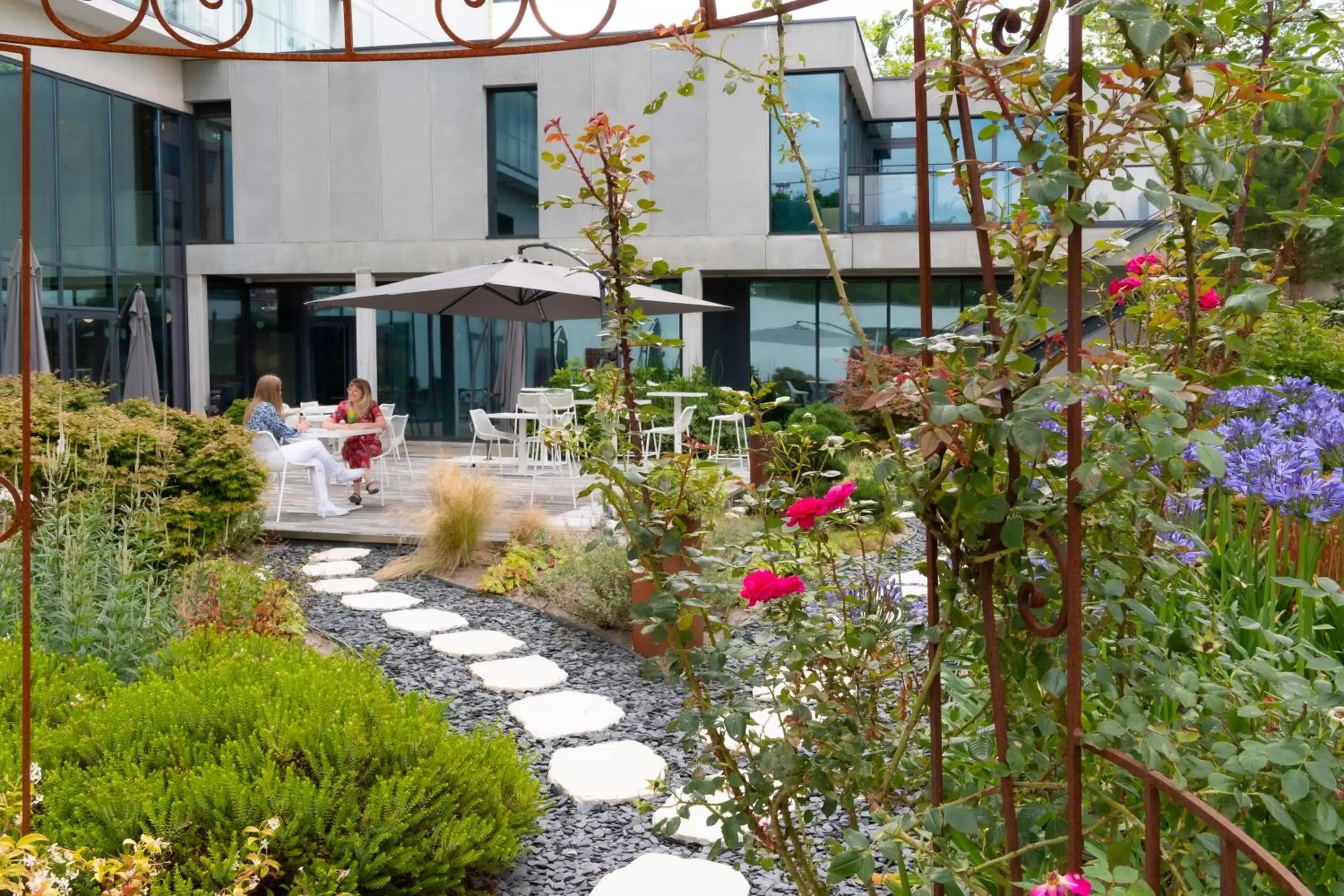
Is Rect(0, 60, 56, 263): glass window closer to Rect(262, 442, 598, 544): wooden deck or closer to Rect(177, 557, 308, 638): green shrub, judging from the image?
Rect(262, 442, 598, 544): wooden deck

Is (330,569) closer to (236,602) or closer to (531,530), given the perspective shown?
(531,530)

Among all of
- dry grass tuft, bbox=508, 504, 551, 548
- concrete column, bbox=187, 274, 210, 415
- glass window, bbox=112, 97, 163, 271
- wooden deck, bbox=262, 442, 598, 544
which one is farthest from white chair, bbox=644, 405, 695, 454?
glass window, bbox=112, 97, 163, 271

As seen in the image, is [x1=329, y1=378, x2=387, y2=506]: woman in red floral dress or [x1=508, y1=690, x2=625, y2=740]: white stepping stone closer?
[x1=508, y1=690, x2=625, y2=740]: white stepping stone

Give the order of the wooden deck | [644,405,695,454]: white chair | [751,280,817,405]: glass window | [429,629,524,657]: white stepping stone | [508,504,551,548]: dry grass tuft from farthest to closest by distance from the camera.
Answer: [751,280,817,405]: glass window < [644,405,695,454]: white chair < the wooden deck < [508,504,551,548]: dry grass tuft < [429,629,524,657]: white stepping stone

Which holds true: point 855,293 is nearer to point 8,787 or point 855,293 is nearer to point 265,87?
point 265,87

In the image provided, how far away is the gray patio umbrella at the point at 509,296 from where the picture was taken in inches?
328

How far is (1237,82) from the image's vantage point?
3.56 feet

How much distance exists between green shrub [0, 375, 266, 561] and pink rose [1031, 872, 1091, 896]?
196 inches

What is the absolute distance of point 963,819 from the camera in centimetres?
110

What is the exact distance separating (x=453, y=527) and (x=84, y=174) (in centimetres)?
1159

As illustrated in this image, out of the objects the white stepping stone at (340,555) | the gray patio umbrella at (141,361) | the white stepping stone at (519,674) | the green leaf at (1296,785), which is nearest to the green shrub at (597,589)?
the white stepping stone at (519,674)

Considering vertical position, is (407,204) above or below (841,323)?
above

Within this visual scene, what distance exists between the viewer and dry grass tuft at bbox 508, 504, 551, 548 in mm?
6758

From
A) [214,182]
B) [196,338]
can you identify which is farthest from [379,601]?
[214,182]
